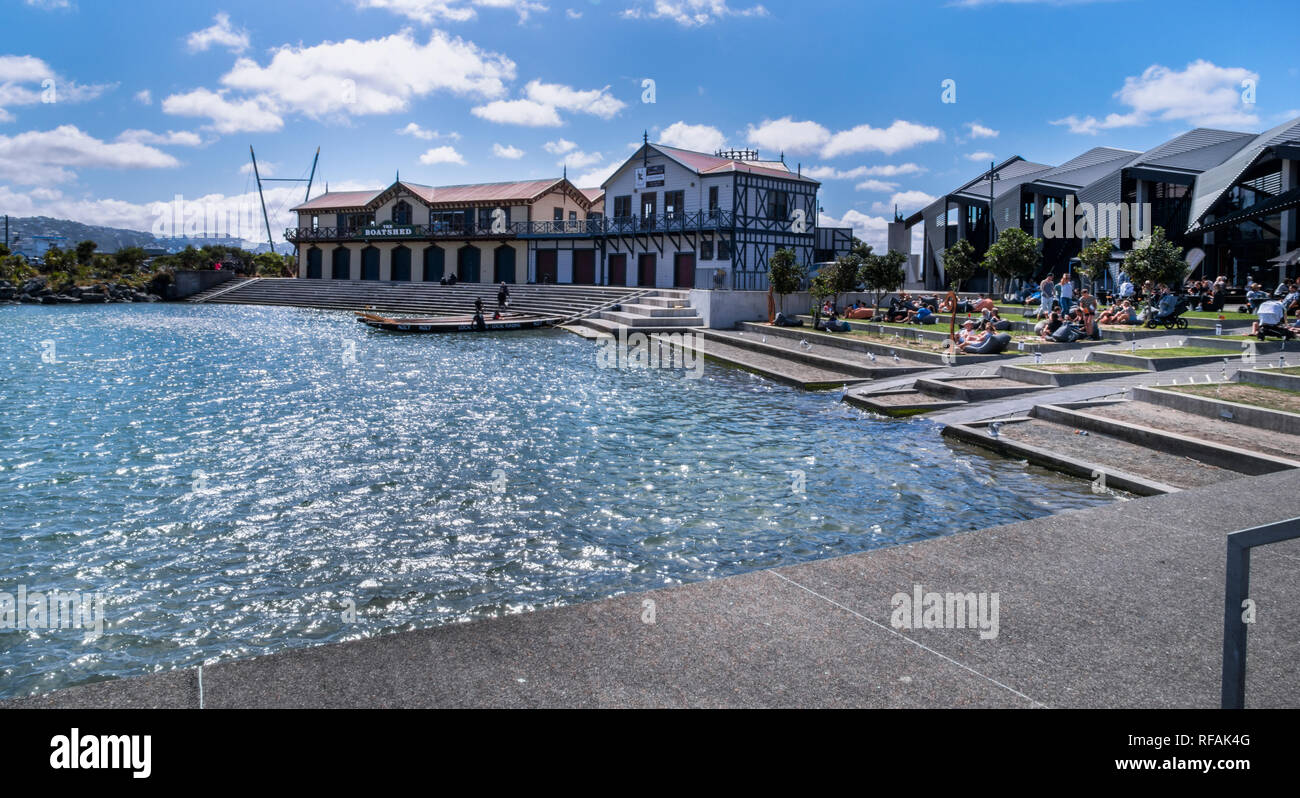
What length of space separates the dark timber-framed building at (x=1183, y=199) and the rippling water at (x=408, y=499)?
29439mm

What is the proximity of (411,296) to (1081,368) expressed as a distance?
146ft

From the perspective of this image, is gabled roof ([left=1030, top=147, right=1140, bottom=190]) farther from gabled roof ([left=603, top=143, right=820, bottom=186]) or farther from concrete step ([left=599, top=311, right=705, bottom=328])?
concrete step ([left=599, top=311, right=705, bottom=328])

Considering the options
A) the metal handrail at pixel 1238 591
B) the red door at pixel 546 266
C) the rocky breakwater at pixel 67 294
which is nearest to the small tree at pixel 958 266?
the red door at pixel 546 266

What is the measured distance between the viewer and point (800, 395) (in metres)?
19.2

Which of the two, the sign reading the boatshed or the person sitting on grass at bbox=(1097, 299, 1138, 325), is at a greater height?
the sign reading the boatshed

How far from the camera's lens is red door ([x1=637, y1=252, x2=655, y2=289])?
160 feet

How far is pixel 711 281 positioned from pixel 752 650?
40449mm

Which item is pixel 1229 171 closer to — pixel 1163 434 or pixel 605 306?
pixel 605 306

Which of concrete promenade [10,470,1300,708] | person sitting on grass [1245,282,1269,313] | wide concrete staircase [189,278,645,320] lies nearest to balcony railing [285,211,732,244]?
wide concrete staircase [189,278,645,320]

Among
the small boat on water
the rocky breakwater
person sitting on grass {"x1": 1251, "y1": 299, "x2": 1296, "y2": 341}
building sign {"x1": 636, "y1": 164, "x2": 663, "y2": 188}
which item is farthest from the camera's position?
the rocky breakwater

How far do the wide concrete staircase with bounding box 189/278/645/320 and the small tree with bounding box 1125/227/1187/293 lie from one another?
2305 centimetres

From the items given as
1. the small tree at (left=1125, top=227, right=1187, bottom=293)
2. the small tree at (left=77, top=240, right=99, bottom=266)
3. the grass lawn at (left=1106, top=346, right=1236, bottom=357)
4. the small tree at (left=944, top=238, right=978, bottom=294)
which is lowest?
the grass lawn at (left=1106, top=346, right=1236, bottom=357)

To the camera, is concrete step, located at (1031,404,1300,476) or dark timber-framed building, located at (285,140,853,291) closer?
concrete step, located at (1031,404,1300,476)

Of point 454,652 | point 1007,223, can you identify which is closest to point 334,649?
point 454,652
